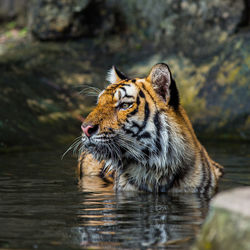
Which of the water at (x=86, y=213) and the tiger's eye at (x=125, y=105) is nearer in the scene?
the water at (x=86, y=213)

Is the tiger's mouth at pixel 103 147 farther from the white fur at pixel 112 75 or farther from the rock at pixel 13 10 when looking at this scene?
the rock at pixel 13 10

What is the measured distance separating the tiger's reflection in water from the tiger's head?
0.37 m

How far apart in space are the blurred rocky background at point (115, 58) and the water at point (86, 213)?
2457 millimetres

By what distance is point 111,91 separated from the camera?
210 inches

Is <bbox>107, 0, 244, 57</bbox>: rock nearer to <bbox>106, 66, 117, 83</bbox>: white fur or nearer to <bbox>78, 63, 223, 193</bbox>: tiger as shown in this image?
<bbox>106, 66, 117, 83</bbox>: white fur

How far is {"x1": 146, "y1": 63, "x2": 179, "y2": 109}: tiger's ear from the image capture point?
5.18 m

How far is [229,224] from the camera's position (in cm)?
257

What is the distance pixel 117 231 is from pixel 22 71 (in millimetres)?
7734

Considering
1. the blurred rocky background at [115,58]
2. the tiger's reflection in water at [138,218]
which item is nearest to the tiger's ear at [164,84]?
the tiger's reflection in water at [138,218]

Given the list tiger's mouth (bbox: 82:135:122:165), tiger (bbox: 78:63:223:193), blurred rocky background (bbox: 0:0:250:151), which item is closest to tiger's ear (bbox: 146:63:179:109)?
tiger (bbox: 78:63:223:193)

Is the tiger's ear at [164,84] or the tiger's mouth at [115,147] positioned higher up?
the tiger's ear at [164,84]

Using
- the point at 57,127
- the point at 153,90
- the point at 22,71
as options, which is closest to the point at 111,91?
the point at 153,90

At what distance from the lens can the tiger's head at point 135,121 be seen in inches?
198

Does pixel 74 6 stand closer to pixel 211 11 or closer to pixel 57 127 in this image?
pixel 211 11
